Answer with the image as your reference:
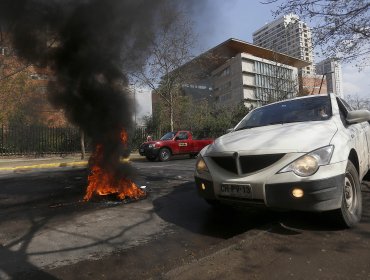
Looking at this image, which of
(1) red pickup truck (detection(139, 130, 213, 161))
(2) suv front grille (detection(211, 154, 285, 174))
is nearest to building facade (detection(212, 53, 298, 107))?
(1) red pickup truck (detection(139, 130, 213, 161))

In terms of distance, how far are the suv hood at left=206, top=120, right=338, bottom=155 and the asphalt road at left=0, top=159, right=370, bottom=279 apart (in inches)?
36.6

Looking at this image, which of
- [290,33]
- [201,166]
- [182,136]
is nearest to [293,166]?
[201,166]

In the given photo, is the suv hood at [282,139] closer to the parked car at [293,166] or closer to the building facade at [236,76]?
the parked car at [293,166]

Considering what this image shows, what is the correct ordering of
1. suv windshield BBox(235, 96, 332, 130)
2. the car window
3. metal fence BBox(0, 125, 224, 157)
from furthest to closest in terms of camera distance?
metal fence BBox(0, 125, 224, 157), the car window, suv windshield BBox(235, 96, 332, 130)

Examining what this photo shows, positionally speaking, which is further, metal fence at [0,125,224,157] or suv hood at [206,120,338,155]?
metal fence at [0,125,224,157]

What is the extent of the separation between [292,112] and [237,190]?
1840 millimetres

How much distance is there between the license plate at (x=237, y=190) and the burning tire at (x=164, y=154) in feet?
45.2

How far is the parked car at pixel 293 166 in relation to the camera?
3.86 metres

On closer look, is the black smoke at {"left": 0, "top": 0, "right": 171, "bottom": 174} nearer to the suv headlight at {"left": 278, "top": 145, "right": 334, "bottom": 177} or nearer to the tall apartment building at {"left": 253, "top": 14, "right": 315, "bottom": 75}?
the suv headlight at {"left": 278, "top": 145, "right": 334, "bottom": 177}

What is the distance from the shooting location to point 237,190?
13.6ft

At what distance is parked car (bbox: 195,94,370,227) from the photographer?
12.7ft

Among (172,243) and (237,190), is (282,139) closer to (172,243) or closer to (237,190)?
(237,190)

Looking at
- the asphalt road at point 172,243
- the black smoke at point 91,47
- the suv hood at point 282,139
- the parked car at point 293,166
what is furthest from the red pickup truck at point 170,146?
the suv hood at point 282,139

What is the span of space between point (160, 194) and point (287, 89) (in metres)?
28.7
